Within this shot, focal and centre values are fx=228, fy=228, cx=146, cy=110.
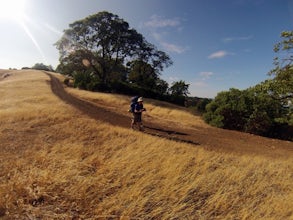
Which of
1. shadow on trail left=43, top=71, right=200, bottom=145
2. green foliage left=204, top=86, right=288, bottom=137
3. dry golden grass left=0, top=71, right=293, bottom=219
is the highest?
green foliage left=204, top=86, right=288, bottom=137

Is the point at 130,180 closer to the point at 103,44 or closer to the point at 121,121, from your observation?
the point at 121,121

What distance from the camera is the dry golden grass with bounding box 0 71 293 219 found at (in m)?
5.05

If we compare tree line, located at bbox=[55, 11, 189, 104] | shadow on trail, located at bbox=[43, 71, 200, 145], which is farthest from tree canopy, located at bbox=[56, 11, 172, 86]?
shadow on trail, located at bbox=[43, 71, 200, 145]

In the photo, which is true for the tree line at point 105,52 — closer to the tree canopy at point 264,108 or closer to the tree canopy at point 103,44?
the tree canopy at point 103,44

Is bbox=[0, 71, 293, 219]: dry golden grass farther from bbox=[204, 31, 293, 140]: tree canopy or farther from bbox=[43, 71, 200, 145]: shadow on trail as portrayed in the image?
bbox=[204, 31, 293, 140]: tree canopy

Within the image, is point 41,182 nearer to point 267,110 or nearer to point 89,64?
point 267,110

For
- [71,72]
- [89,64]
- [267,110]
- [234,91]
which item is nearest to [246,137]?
[267,110]

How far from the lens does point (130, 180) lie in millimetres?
6176

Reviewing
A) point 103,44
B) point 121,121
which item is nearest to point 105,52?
point 103,44

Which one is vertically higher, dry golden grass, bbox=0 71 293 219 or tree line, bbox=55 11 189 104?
tree line, bbox=55 11 189 104

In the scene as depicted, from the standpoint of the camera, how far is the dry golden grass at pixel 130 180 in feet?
16.6

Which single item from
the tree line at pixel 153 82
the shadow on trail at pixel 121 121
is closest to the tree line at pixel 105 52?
the tree line at pixel 153 82

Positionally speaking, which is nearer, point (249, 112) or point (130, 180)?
point (130, 180)

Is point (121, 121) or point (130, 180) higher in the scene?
point (121, 121)
